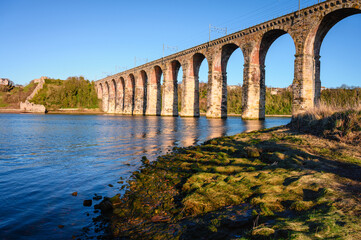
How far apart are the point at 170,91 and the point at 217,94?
1431 cm

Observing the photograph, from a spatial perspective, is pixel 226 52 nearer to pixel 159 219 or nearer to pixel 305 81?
pixel 305 81

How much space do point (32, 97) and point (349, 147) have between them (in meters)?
103

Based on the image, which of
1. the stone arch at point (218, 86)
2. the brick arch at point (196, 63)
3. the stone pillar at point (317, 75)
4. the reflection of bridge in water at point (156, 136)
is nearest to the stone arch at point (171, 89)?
the brick arch at point (196, 63)

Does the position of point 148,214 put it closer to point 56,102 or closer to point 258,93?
point 258,93

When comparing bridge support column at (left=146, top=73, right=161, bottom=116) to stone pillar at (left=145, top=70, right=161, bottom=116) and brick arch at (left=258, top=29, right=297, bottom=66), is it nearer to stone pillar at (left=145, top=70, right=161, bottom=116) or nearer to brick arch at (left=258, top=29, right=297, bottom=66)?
stone pillar at (left=145, top=70, right=161, bottom=116)

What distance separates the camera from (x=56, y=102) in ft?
293

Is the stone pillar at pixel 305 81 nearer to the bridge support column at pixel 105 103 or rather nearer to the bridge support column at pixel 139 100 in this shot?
the bridge support column at pixel 139 100

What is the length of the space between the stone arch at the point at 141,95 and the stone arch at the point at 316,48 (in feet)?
145

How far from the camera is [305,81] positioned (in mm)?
25344

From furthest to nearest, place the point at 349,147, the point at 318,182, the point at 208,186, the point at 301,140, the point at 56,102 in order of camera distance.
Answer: the point at 56,102, the point at 301,140, the point at 349,147, the point at 208,186, the point at 318,182

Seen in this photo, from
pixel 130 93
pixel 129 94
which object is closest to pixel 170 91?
pixel 130 93

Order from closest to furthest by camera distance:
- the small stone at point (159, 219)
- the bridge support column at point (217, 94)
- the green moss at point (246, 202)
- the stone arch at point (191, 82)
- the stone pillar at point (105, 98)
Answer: the green moss at point (246, 202)
the small stone at point (159, 219)
the bridge support column at point (217, 94)
the stone arch at point (191, 82)
the stone pillar at point (105, 98)

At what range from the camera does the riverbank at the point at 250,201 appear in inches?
117

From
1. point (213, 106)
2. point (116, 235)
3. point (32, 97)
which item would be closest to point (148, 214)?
point (116, 235)
